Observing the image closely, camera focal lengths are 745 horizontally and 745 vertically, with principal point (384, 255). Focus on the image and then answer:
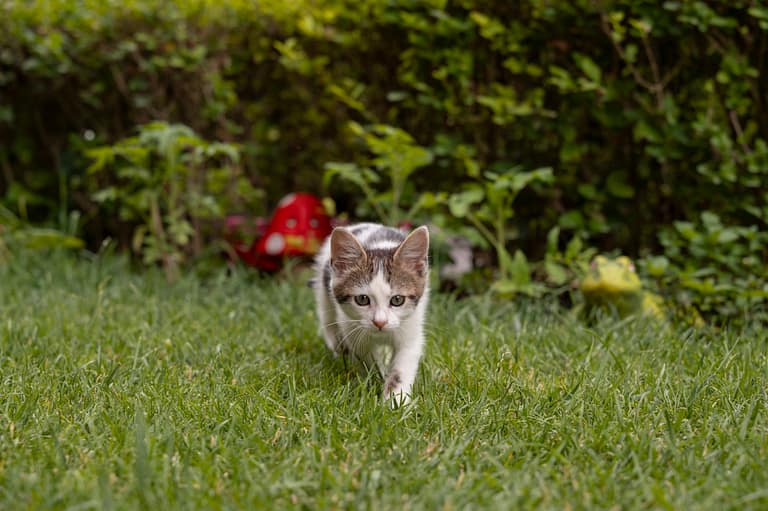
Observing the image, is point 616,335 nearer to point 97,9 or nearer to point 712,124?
point 712,124

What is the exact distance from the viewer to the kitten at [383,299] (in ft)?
9.34

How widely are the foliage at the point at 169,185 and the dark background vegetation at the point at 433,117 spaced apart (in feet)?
0.08

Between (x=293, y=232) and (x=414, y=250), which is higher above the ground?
(x=414, y=250)

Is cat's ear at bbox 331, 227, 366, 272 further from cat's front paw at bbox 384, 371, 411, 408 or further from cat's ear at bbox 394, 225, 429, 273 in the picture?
cat's front paw at bbox 384, 371, 411, 408

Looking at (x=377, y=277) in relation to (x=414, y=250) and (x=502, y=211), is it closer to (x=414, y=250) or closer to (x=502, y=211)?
(x=414, y=250)

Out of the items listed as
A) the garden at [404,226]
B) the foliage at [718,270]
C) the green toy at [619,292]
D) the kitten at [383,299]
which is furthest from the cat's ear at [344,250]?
the foliage at [718,270]

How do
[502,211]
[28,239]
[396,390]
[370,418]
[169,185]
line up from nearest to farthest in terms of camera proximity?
[370,418], [396,390], [502,211], [169,185], [28,239]

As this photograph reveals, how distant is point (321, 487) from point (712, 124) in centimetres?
325

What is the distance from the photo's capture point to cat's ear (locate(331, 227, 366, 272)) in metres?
2.91

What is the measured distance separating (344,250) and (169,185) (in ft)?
8.96

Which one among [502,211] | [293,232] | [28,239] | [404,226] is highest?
[502,211]

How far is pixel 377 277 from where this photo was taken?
287cm

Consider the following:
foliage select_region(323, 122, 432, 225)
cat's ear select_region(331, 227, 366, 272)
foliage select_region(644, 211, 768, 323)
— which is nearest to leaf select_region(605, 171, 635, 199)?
foliage select_region(644, 211, 768, 323)

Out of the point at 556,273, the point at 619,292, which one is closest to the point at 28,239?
the point at 556,273
